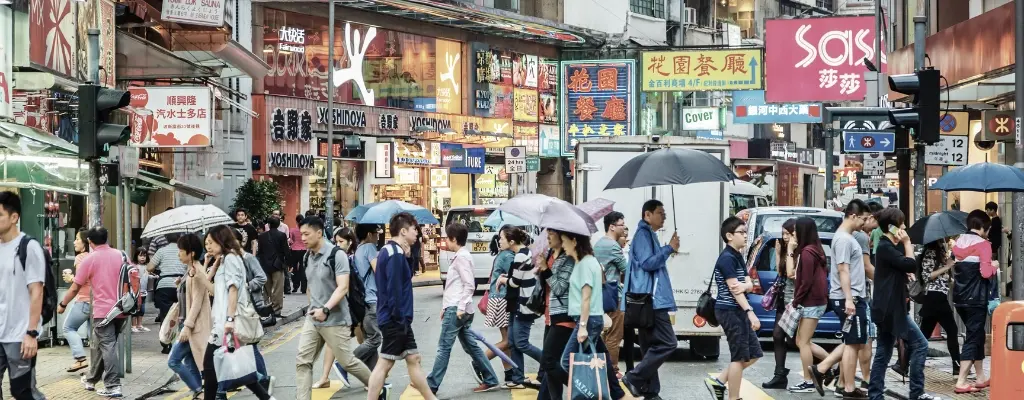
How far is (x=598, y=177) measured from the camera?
1741cm

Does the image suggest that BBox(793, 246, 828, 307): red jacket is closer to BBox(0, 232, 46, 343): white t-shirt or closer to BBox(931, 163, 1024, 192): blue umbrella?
BBox(931, 163, 1024, 192): blue umbrella

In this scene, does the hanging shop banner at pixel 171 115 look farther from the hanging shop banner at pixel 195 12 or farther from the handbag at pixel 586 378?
the handbag at pixel 586 378

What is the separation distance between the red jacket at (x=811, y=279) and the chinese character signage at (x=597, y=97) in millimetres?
33914

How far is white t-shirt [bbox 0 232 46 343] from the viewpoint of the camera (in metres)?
9.24

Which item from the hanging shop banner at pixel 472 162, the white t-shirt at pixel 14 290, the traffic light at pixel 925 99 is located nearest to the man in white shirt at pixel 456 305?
the white t-shirt at pixel 14 290

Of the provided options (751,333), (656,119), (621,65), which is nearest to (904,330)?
(751,333)

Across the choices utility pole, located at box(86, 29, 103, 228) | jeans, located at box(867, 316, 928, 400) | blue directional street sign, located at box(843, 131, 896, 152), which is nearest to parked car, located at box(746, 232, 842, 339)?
jeans, located at box(867, 316, 928, 400)

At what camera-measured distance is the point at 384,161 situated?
3938cm

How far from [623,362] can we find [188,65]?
390 inches

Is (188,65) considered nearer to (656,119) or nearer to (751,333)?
(751,333)

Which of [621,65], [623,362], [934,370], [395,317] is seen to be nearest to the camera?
[395,317]

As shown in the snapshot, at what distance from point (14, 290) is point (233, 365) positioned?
231cm

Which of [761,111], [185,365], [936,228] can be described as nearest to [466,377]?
[185,365]

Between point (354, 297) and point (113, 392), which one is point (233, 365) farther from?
point (113, 392)
